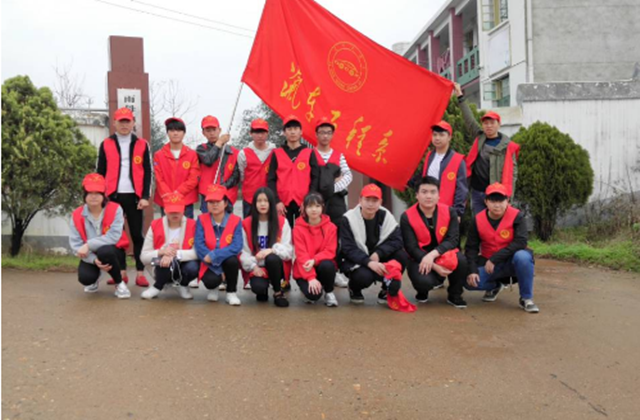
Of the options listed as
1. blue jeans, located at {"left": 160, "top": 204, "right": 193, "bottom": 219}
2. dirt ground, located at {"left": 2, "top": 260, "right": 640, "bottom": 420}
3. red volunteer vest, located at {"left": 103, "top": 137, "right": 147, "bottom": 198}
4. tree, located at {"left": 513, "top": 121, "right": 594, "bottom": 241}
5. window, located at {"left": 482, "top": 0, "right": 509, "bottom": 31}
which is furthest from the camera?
window, located at {"left": 482, "top": 0, "right": 509, "bottom": 31}

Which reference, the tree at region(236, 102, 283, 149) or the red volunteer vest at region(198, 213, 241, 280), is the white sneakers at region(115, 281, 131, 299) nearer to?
the red volunteer vest at region(198, 213, 241, 280)

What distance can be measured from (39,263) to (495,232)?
17.0 feet

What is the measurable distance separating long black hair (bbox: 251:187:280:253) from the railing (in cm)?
1736

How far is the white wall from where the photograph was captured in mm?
9695

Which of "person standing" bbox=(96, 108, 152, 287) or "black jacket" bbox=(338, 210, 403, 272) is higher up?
"person standing" bbox=(96, 108, 152, 287)

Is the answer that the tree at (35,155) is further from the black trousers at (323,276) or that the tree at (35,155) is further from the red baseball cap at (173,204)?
the black trousers at (323,276)

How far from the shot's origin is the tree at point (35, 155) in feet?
21.7

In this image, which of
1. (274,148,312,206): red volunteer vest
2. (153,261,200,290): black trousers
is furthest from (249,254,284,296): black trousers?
(274,148,312,206): red volunteer vest

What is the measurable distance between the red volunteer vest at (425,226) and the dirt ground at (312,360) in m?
0.59

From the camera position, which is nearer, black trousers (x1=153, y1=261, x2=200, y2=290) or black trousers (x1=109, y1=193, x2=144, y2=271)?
black trousers (x1=153, y1=261, x2=200, y2=290)

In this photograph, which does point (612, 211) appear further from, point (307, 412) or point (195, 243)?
point (307, 412)

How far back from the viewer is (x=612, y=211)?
882 centimetres

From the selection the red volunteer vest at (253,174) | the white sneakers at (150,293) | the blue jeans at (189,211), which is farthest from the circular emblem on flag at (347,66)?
the white sneakers at (150,293)

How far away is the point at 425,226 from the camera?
5.07 meters
